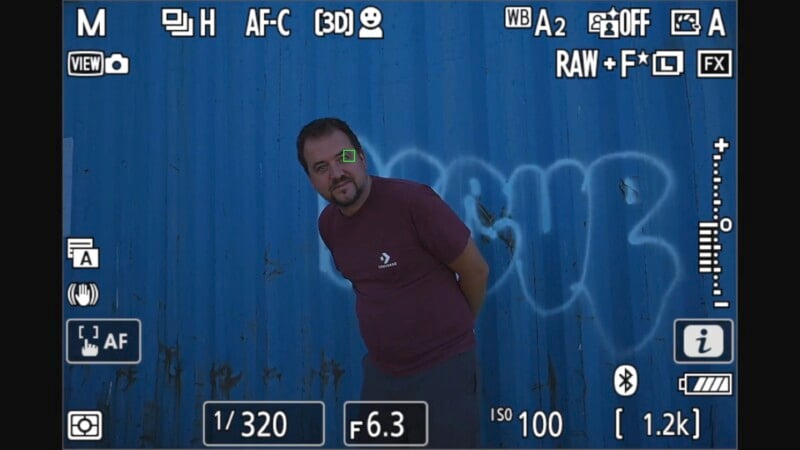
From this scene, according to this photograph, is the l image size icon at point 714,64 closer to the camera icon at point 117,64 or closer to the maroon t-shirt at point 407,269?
the maroon t-shirt at point 407,269

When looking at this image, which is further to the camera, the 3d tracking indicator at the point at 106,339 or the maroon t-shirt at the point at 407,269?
the 3d tracking indicator at the point at 106,339

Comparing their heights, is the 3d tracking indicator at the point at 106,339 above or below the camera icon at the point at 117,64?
below

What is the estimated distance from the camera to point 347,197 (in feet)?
16.0

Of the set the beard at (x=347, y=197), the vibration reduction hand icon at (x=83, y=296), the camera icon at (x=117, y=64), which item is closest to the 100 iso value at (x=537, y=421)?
the beard at (x=347, y=197)

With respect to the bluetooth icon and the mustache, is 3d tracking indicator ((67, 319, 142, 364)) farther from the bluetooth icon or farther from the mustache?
the bluetooth icon

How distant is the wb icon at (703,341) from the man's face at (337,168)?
157cm

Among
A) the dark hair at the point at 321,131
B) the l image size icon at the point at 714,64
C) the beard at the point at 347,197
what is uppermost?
the l image size icon at the point at 714,64

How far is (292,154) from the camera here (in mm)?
4918

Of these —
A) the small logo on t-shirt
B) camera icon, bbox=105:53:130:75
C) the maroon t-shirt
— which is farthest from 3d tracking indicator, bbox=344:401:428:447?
camera icon, bbox=105:53:130:75

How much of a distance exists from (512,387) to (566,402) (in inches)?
10.0

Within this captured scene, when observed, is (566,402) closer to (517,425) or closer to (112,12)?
(517,425)

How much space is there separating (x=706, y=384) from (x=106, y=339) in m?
2.72

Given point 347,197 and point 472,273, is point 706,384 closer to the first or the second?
point 472,273

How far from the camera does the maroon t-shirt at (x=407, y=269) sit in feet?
15.8
